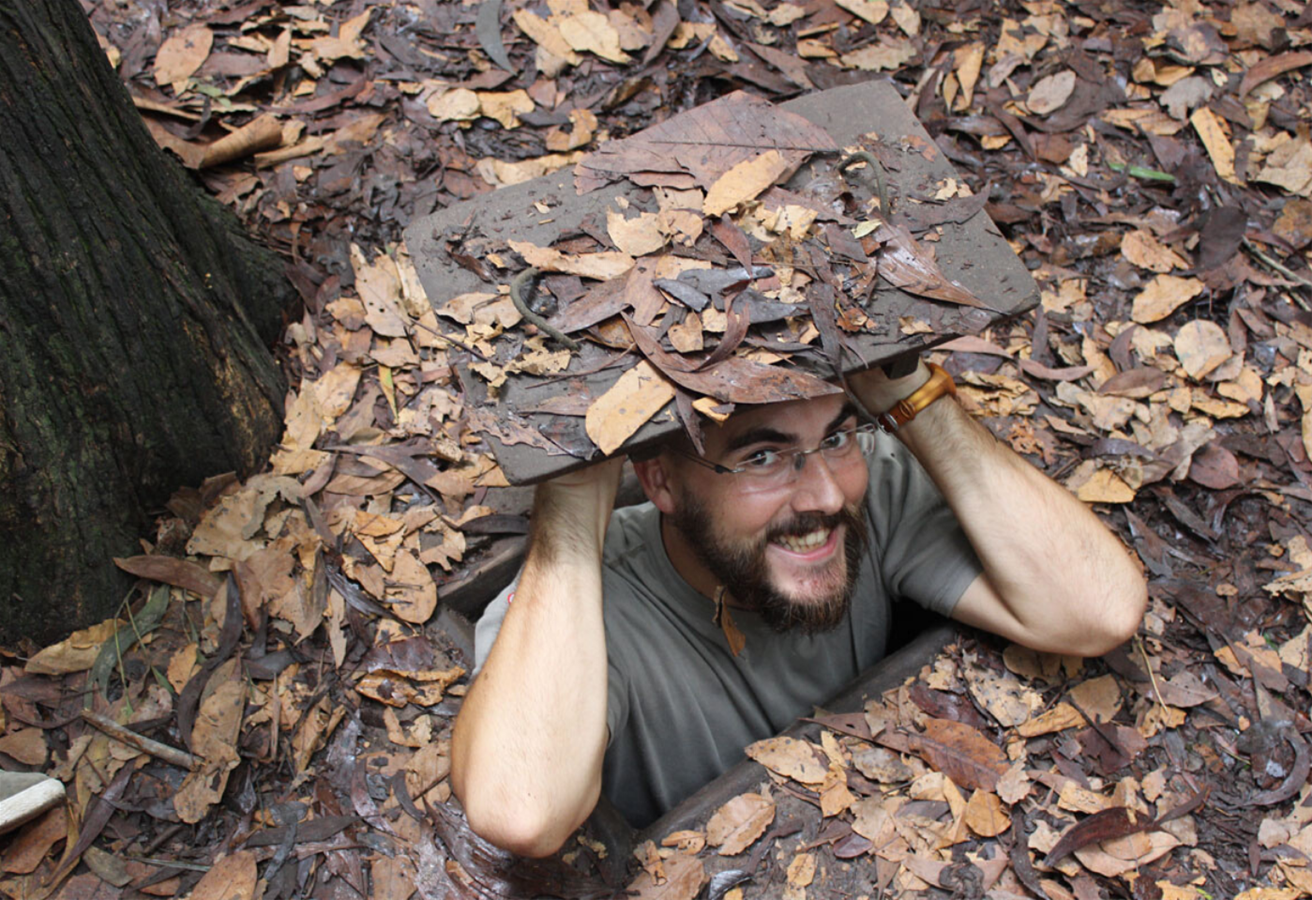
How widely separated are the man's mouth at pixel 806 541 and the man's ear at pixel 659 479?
35 cm

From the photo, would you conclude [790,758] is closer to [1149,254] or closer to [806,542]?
[806,542]

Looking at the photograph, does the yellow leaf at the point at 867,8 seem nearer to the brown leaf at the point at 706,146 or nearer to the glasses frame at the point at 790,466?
the brown leaf at the point at 706,146

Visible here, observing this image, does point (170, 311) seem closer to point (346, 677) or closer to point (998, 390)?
point (346, 677)

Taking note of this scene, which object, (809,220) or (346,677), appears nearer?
(809,220)

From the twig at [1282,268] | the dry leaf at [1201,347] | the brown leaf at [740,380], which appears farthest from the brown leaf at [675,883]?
the twig at [1282,268]

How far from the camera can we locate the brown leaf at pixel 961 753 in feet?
9.71

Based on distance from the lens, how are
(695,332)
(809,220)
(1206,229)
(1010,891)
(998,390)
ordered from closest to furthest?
(695,332) → (809,220) → (1010,891) → (998,390) → (1206,229)

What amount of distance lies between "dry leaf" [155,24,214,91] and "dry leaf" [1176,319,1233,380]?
421 centimetres

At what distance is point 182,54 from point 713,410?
336 cm

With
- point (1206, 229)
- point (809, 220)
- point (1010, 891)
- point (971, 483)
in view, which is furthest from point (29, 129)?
point (1206, 229)

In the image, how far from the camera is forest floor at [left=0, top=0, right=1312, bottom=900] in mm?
2838

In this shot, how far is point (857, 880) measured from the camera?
2781 mm

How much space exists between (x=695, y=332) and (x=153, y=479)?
1954mm

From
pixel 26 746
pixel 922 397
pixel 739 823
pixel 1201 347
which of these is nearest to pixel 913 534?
pixel 922 397
